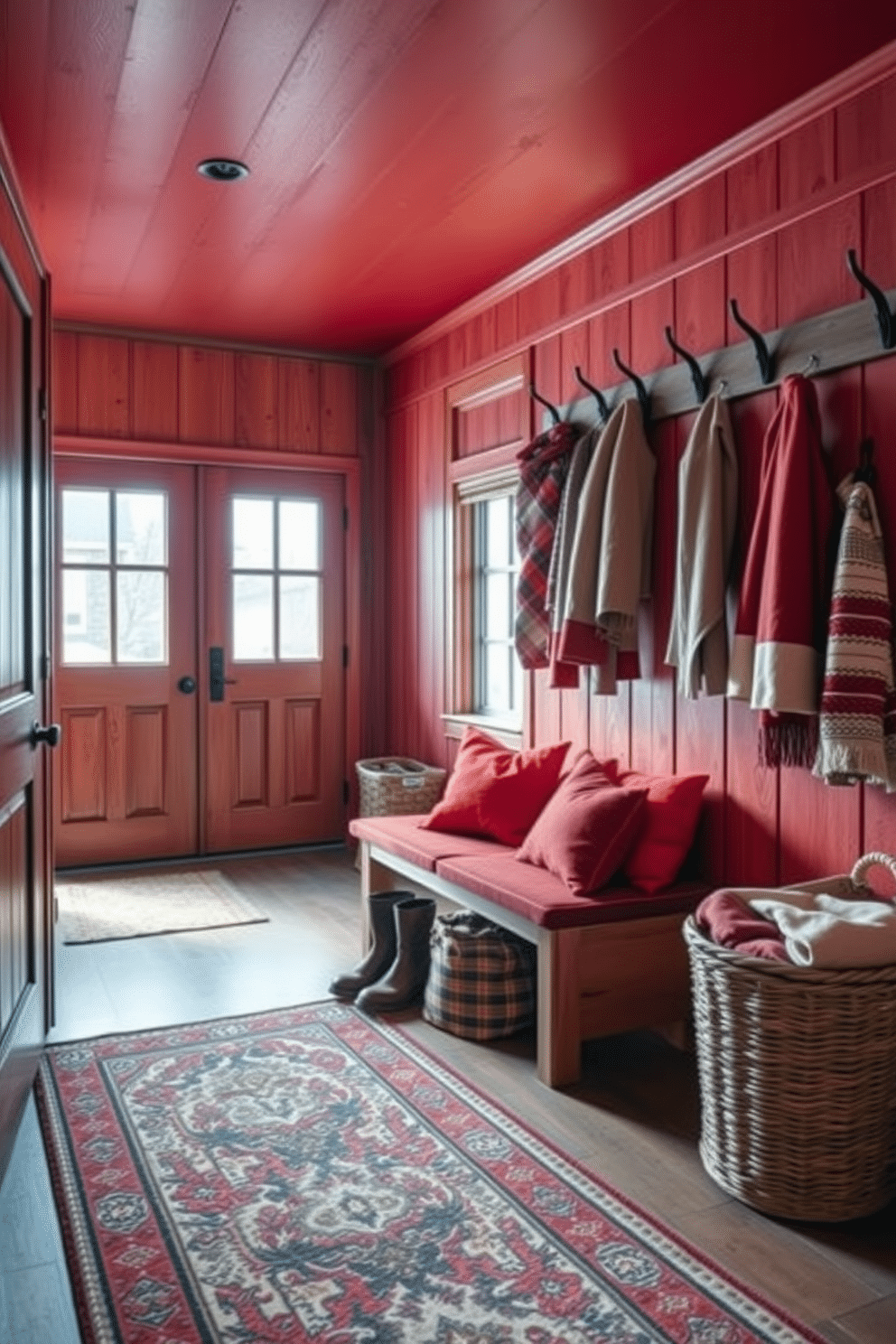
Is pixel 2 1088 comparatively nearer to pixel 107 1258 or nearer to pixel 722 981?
pixel 107 1258

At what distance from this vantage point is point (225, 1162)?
2.23m

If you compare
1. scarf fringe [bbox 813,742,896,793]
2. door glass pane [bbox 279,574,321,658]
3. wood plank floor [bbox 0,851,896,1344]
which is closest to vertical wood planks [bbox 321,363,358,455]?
door glass pane [bbox 279,574,321,658]

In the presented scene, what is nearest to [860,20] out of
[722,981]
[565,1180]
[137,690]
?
[722,981]

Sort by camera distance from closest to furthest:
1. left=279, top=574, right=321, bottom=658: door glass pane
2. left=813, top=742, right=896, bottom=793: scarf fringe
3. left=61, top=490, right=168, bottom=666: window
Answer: left=813, top=742, right=896, bottom=793: scarf fringe, left=61, top=490, right=168, bottom=666: window, left=279, top=574, right=321, bottom=658: door glass pane

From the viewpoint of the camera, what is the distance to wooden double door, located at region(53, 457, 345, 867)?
4.86 metres

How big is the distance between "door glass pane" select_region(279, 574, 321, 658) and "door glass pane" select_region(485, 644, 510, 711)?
3.70 ft

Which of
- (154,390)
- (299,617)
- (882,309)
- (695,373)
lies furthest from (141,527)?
(882,309)

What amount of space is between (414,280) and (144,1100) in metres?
2.99

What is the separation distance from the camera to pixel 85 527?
4.87m

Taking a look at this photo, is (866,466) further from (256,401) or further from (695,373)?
(256,401)

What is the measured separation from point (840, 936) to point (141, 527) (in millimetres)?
3838

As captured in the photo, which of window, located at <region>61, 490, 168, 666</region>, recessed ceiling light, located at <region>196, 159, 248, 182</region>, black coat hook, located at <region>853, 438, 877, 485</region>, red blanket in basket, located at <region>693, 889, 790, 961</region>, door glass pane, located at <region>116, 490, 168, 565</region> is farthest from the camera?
door glass pane, located at <region>116, 490, 168, 565</region>

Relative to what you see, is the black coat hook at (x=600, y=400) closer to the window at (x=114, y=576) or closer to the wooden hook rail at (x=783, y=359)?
the wooden hook rail at (x=783, y=359)

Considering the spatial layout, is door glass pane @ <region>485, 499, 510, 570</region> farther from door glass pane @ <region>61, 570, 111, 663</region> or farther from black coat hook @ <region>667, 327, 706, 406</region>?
door glass pane @ <region>61, 570, 111, 663</region>
